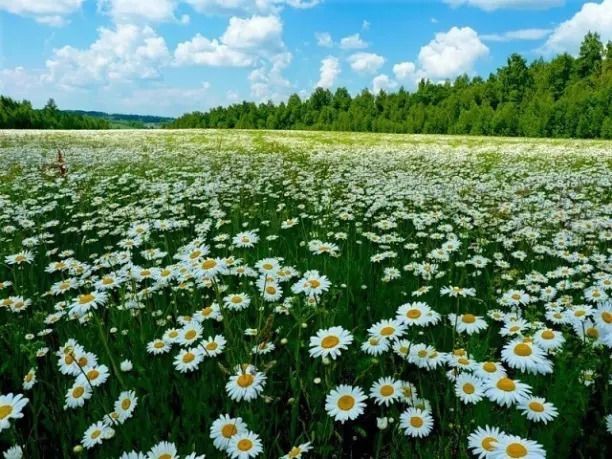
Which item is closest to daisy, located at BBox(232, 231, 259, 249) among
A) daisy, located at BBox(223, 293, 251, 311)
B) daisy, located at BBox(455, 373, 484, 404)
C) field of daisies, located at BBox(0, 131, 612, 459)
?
field of daisies, located at BBox(0, 131, 612, 459)

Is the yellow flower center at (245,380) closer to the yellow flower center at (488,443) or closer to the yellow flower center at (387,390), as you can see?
the yellow flower center at (387,390)

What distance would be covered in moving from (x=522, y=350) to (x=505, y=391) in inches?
12.1

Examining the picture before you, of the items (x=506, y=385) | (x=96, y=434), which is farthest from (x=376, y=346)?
(x=96, y=434)

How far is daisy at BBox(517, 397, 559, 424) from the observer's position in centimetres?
181

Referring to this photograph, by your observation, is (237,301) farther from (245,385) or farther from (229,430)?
(229,430)

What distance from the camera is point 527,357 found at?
6.69 ft

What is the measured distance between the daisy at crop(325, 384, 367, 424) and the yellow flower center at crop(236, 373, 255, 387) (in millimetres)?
374

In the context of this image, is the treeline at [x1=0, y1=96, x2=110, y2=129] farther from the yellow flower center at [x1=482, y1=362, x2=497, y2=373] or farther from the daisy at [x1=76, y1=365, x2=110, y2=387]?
the yellow flower center at [x1=482, y1=362, x2=497, y2=373]

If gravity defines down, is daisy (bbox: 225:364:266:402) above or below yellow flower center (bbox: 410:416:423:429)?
above

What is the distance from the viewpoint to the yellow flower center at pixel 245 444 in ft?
A: 5.92

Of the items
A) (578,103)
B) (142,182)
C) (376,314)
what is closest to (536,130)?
(578,103)

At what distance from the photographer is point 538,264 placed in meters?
4.96

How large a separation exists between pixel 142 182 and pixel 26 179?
2.85m

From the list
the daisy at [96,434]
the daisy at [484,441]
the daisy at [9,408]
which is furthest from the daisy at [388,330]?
the daisy at [9,408]
